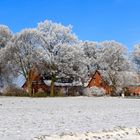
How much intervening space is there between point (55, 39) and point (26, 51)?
22.0 feet

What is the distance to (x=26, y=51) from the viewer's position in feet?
263

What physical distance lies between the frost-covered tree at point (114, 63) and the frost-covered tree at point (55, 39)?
13008mm

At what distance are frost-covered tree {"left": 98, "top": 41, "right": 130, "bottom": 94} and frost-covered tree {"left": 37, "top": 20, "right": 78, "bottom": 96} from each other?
42.7 ft

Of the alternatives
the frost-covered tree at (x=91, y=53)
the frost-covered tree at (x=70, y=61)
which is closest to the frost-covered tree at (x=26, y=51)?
the frost-covered tree at (x=70, y=61)

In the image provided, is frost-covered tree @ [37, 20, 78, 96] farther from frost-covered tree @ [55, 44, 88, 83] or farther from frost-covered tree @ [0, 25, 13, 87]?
frost-covered tree @ [0, 25, 13, 87]

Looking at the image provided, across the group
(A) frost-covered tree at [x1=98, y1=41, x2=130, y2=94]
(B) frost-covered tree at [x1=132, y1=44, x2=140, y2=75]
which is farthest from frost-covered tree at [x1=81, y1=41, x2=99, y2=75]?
(B) frost-covered tree at [x1=132, y1=44, x2=140, y2=75]

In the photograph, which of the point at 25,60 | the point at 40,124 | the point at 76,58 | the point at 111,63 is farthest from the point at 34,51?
the point at 40,124

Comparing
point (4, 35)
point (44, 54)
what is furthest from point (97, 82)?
point (4, 35)

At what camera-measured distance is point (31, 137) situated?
17812 mm

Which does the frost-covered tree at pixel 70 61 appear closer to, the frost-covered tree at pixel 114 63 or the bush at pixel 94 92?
the bush at pixel 94 92

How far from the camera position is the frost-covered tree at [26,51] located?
79500mm

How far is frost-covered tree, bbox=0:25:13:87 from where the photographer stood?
81125mm

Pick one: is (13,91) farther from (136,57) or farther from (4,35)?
(136,57)

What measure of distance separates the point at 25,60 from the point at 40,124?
57.7 m
